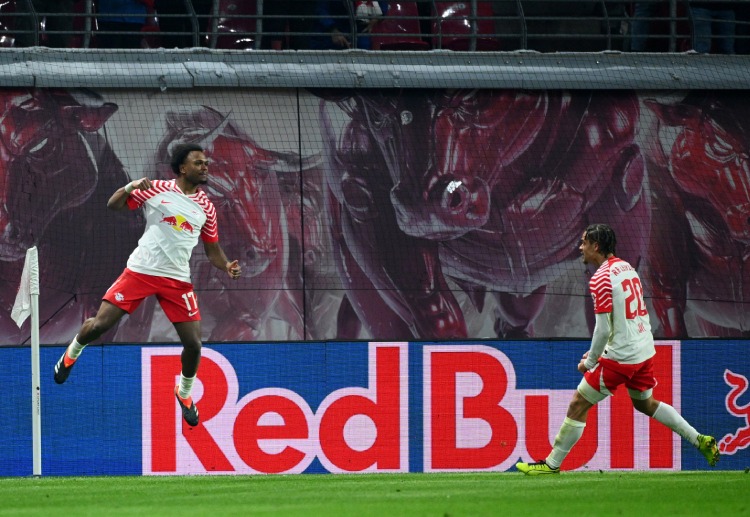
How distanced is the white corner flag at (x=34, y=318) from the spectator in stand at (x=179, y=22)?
14.0 ft

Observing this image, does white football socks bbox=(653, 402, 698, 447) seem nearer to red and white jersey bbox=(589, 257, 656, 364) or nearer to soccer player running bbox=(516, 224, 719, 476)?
soccer player running bbox=(516, 224, 719, 476)

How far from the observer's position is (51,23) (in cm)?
1450

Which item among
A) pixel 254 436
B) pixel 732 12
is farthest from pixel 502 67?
pixel 254 436

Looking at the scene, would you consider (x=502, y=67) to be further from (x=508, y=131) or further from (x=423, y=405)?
(x=423, y=405)

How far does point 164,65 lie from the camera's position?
46.1 feet

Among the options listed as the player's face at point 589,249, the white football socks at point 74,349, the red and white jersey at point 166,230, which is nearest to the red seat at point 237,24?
the red and white jersey at point 166,230

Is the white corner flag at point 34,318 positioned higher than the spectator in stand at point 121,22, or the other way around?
the spectator in stand at point 121,22

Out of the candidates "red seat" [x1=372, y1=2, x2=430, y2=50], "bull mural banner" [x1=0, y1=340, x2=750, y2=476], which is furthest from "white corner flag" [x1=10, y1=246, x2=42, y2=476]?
"red seat" [x1=372, y1=2, x2=430, y2=50]

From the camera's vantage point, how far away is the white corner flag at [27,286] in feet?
36.8

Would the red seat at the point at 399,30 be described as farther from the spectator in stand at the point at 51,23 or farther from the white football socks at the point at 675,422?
the white football socks at the point at 675,422

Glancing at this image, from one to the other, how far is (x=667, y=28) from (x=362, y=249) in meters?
4.43

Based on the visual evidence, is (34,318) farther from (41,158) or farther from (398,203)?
(398,203)

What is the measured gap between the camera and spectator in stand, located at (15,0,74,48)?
47.1ft

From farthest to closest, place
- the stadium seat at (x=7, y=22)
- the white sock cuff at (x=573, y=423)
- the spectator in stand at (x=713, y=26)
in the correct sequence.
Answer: the spectator in stand at (x=713, y=26)
the stadium seat at (x=7, y=22)
the white sock cuff at (x=573, y=423)
